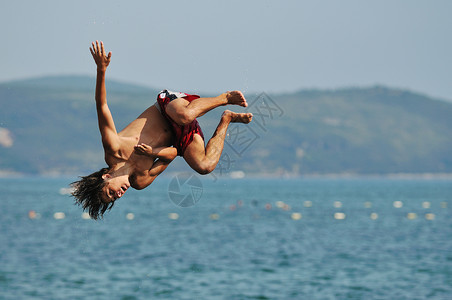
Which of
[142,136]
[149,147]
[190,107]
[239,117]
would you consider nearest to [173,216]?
[239,117]

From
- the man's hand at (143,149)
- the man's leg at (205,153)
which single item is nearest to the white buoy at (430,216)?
the man's leg at (205,153)

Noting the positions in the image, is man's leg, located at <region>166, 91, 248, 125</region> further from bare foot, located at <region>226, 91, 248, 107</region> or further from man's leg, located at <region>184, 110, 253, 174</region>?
man's leg, located at <region>184, 110, 253, 174</region>

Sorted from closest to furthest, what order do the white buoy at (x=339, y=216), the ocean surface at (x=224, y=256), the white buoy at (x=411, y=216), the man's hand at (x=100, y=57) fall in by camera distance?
the man's hand at (x=100, y=57) < the ocean surface at (x=224, y=256) < the white buoy at (x=339, y=216) < the white buoy at (x=411, y=216)

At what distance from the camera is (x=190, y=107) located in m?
13.7

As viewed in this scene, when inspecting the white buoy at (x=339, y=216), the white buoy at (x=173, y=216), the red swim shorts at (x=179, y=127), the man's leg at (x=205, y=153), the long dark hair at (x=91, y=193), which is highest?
the red swim shorts at (x=179, y=127)

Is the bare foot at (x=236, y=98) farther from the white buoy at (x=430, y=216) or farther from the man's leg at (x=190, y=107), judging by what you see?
the white buoy at (x=430, y=216)

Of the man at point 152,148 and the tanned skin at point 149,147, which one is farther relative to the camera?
the man at point 152,148

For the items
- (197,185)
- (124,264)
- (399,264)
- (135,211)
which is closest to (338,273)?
(399,264)

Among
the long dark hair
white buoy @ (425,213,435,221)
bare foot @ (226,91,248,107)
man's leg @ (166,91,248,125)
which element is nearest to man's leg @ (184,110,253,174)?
bare foot @ (226,91,248,107)

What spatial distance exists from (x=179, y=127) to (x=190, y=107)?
0.52 meters

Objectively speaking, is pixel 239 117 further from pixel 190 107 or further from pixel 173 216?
pixel 173 216

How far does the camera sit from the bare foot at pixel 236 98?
14.2 meters

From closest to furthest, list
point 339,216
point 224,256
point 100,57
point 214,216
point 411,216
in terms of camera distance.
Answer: point 100,57
point 224,256
point 339,216
point 411,216
point 214,216

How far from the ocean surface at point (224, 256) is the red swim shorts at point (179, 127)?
135 centimetres
